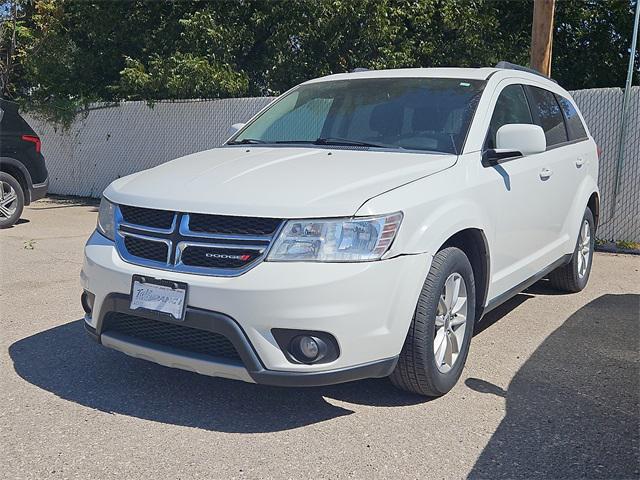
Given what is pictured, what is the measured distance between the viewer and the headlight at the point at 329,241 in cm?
315

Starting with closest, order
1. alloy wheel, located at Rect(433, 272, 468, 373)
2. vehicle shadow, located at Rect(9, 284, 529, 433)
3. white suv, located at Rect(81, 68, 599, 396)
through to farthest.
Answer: white suv, located at Rect(81, 68, 599, 396), vehicle shadow, located at Rect(9, 284, 529, 433), alloy wheel, located at Rect(433, 272, 468, 373)

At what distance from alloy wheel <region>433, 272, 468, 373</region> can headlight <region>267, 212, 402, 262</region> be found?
25.4 inches

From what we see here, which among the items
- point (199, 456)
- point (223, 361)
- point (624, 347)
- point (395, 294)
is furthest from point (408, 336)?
point (624, 347)

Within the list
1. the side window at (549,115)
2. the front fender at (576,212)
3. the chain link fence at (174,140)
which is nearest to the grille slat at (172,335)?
the side window at (549,115)

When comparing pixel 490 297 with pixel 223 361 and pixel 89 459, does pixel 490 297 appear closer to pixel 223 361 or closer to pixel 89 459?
pixel 223 361

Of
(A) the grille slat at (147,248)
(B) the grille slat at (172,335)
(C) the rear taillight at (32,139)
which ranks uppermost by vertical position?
(A) the grille slat at (147,248)

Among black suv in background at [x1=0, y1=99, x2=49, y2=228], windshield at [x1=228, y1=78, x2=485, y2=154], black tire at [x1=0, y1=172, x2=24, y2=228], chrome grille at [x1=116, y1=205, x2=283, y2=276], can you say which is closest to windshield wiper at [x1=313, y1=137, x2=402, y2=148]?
windshield at [x1=228, y1=78, x2=485, y2=154]

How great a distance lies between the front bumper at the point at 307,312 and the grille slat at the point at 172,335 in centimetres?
6

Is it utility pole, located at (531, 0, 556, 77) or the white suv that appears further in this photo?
utility pole, located at (531, 0, 556, 77)

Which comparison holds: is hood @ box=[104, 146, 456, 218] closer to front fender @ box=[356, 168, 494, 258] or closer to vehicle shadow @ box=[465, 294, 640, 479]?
front fender @ box=[356, 168, 494, 258]

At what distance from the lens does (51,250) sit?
320 inches

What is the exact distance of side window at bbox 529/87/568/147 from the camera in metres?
5.20

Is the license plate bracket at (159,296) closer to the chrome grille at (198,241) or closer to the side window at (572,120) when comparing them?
the chrome grille at (198,241)

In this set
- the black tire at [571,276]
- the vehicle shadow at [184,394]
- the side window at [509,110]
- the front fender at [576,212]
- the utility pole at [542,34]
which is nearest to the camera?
the vehicle shadow at [184,394]
